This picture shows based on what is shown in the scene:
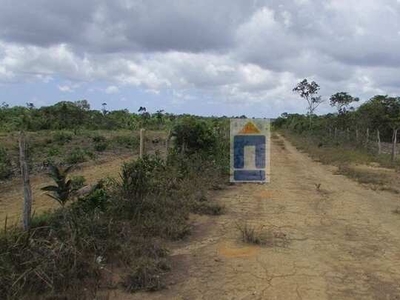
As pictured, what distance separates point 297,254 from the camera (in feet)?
21.4

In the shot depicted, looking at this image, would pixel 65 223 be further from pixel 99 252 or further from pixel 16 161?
pixel 16 161

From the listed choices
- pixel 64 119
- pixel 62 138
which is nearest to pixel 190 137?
pixel 62 138

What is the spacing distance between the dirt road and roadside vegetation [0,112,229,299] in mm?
309

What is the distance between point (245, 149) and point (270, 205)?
958 centimetres

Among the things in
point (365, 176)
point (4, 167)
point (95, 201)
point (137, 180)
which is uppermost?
point (137, 180)

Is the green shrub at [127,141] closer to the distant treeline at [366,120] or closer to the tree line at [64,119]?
the tree line at [64,119]

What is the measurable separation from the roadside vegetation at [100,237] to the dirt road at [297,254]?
0.31m

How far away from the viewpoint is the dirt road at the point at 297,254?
5.22m

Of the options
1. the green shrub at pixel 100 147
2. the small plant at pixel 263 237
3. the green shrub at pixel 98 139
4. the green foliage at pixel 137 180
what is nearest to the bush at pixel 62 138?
the green shrub at pixel 98 139

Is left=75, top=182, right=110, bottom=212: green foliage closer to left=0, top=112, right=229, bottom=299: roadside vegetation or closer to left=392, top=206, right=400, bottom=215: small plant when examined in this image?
left=0, top=112, right=229, bottom=299: roadside vegetation

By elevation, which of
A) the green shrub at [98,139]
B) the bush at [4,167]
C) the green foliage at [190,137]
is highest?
the green foliage at [190,137]

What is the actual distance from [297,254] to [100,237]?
2585 millimetres

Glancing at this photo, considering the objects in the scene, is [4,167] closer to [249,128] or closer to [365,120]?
[249,128]

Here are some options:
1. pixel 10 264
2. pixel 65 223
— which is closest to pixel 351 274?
pixel 65 223
